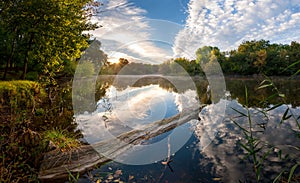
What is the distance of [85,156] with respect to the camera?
4.50 m

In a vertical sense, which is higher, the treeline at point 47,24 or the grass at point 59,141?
the treeline at point 47,24

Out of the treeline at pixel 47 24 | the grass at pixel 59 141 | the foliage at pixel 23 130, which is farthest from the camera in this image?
the treeline at pixel 47 24

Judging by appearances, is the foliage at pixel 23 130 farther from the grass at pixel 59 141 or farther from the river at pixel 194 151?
the river at pixel 194 151

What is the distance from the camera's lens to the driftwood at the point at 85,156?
3.86 metres

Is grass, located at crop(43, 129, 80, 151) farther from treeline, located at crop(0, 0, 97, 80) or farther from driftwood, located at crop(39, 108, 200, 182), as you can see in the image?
treeline, located at crop(0, 0, 97, 80)

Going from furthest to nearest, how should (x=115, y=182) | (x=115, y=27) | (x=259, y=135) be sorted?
(x=259, y=135) → (x=115, y=27) → (x=115, y=182)

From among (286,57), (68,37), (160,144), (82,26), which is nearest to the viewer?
(160,144)

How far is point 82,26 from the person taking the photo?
13.1m

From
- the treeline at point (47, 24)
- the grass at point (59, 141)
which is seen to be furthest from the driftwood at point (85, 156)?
the treeline at point (47, 24)

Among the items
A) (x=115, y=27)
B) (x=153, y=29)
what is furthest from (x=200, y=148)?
(x=115, y=27)

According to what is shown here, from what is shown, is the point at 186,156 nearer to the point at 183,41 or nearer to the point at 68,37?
the point at 183,41

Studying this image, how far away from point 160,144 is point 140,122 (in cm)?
202

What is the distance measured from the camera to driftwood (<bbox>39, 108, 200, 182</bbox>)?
12.7 ft

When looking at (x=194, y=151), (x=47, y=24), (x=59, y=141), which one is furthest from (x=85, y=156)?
(x=47, y=24)
